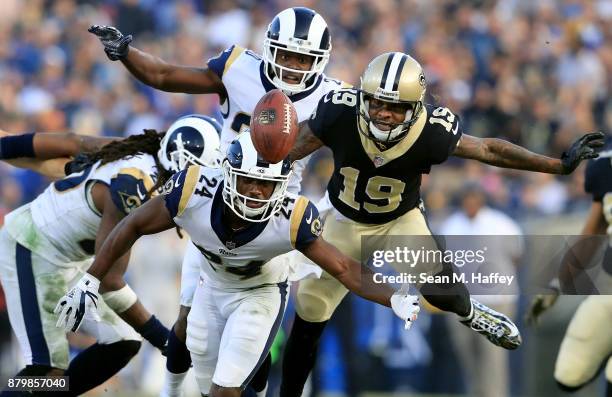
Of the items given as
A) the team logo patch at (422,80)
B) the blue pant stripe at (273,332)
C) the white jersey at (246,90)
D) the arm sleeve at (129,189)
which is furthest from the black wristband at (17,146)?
the team logo patch at (422,80)

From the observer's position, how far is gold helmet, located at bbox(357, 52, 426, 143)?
20.6 ft

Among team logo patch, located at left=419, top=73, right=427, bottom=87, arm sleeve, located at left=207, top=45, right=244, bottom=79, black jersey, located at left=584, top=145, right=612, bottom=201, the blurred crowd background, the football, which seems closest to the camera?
the football

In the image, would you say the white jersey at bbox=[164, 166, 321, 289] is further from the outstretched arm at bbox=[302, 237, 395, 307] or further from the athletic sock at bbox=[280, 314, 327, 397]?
the athletic sock at bbox=[280, 314, 327, 397]

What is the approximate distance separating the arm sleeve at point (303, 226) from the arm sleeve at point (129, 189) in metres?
1.09

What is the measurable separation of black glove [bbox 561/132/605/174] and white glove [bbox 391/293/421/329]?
1182 mm

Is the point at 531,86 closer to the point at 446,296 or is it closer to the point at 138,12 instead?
the point at 138,12

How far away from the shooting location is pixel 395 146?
6.51 m

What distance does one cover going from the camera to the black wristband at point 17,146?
725cm

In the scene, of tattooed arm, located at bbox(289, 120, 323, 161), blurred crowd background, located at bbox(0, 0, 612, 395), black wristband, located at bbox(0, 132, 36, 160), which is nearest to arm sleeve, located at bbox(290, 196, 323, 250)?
tattooed arm, located at bbox(289, 120, 323, 161)

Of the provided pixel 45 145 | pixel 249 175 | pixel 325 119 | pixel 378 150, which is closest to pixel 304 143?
pixel 325 119

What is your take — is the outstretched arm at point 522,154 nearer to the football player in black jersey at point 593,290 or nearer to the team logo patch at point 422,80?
the team logo patch at point 422,80

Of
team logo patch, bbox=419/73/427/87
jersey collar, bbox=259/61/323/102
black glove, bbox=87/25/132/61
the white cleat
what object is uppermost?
team logo patch, bbox=419/73/427/87

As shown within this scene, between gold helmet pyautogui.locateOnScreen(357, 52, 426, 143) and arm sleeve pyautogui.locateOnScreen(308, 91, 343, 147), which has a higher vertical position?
gold helmet pyautogui.locateOnScreen(357, 52, 426, 143)

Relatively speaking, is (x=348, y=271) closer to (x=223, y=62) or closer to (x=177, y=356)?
(x=177, y=356)
